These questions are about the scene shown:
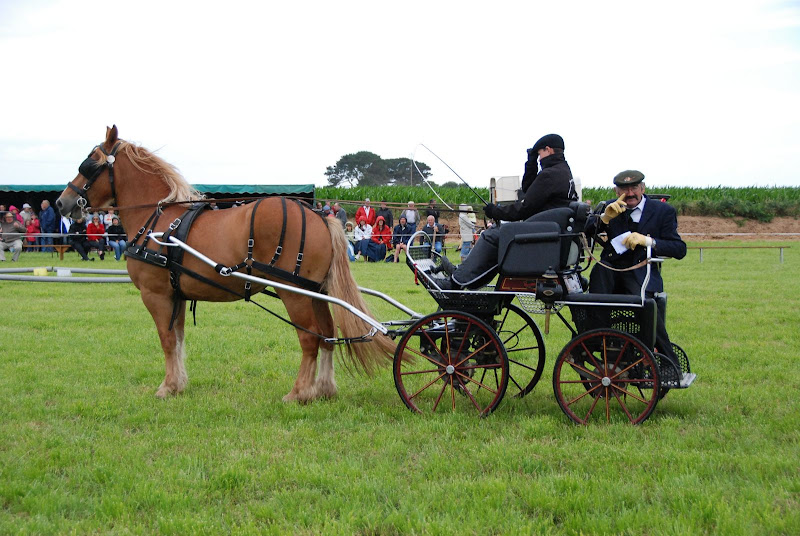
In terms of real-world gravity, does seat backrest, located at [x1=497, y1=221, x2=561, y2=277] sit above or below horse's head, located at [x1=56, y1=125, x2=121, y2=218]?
below

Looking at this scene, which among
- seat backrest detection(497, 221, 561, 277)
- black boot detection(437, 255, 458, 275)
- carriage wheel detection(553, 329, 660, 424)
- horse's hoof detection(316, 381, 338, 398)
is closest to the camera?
carriage wheel detection(553, 329, 660, 424)

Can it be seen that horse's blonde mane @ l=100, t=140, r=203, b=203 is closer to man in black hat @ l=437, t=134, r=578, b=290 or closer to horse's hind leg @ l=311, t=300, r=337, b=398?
horse's hind leg @ l=311, t=300, r=337, b=398

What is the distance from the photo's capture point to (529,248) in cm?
514

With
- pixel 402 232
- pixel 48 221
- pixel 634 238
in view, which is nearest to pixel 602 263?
pixel 634 238

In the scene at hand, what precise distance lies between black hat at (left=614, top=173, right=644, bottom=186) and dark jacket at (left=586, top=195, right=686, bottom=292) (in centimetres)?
20

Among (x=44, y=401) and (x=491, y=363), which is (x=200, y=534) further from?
(x=44, y=401)

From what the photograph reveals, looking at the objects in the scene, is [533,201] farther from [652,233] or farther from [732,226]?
[732,226]

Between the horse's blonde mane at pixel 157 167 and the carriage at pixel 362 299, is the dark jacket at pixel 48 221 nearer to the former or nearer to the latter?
the carriage at pixel 362 299

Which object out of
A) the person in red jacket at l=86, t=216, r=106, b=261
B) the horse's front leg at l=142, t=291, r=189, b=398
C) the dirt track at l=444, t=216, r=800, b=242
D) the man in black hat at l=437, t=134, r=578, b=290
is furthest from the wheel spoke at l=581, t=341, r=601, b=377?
the dirt track at l=444, t=216, r=800, b=242

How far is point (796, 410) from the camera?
17.5 feet

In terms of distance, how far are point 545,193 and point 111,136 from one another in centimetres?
412

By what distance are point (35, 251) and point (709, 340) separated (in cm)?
2353

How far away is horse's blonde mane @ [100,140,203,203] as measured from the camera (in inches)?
262

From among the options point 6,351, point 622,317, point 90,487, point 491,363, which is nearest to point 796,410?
point 622,317
